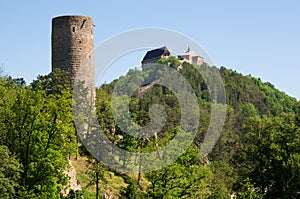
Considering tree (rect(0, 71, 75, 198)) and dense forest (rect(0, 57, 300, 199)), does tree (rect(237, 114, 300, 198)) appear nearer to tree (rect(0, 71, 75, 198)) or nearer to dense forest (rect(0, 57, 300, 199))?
dense forest (rect(0, 57, 300, 199))

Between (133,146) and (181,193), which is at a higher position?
(133,146)

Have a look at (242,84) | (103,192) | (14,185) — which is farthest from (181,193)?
(242,84)

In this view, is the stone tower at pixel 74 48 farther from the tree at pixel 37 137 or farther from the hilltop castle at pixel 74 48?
the tree at pixel 37 137

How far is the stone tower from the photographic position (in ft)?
142

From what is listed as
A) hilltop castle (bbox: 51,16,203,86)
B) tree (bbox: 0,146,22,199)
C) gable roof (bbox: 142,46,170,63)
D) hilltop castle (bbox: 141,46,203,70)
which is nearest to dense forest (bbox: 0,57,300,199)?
tree (bbox: 0,146,22,199)

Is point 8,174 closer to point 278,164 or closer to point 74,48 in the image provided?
point 278,164

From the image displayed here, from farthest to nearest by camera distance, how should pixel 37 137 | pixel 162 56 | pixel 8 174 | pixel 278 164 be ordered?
pixel 162 56 → pixel 278 164 → pixel 37 137 → pixel 8 174

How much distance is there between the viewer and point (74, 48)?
43.4m

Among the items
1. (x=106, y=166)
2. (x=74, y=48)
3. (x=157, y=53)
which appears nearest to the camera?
(x=106, y=166)

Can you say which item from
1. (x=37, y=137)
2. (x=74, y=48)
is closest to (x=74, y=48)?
(x=74, y=48)

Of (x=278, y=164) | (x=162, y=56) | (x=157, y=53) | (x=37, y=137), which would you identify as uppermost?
(x=157, y=53)

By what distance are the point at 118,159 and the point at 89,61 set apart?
7494 millimetres

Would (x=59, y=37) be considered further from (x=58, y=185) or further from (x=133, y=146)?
(x=58, y=185)

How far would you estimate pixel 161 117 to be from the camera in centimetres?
6069
